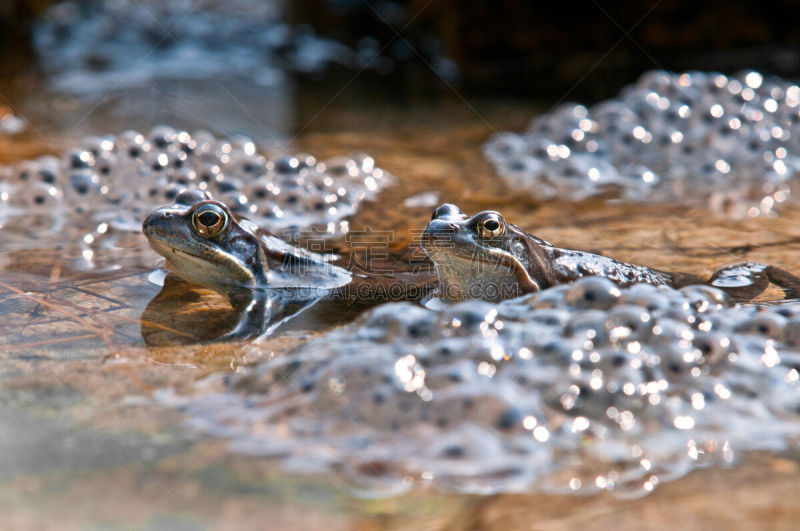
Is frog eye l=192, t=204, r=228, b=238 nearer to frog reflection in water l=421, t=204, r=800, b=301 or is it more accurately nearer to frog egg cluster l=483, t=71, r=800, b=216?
frog reflection in water l=421, t=204, r=800, b=301

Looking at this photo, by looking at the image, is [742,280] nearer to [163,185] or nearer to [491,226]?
[491,226]

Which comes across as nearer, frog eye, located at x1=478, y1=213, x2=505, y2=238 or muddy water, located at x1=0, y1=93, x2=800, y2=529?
muddy water, located at x1=0, y1=93, x2=800, y2=529

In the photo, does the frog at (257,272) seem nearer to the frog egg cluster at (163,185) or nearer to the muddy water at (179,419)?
the muddy water at (179,419)

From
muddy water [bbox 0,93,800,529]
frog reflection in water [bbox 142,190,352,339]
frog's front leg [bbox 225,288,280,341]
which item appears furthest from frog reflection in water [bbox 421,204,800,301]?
frog's front leg [bbox 225,288,280,341]

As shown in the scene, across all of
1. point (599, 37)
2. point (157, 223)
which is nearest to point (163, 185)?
point (157, 223)

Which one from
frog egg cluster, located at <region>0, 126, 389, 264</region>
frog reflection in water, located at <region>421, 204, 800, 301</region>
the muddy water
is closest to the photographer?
the muddy water

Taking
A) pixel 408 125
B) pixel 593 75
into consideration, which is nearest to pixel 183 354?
pixel 408 125
